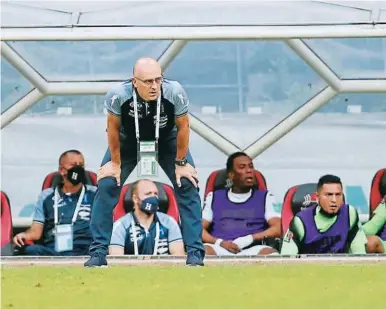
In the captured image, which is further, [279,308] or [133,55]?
[133,55]

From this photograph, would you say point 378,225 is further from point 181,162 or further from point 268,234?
point 181,162

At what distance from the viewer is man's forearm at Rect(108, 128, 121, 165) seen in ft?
35.4

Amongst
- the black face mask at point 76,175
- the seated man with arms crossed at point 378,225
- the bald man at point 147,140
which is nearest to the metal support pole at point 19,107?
the black face mask at point 76,175

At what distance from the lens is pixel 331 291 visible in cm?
968

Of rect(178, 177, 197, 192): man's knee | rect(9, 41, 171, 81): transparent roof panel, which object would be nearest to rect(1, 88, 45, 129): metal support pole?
rect(9, 41, 171, 81): transparent roof panel

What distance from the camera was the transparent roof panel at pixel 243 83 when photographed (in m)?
16.4

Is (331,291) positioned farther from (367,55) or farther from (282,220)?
(367,55)

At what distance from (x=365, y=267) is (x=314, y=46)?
4.14 meters

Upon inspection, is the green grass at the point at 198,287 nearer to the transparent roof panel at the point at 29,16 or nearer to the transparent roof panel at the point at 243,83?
the transparent roof panel at the point at 29,16

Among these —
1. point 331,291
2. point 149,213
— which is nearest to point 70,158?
point 149,213

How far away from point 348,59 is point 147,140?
457 centimetres

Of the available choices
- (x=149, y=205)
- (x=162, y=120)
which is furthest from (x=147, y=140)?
(x=149, y=205)

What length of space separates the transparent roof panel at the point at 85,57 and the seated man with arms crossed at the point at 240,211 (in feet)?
6.24

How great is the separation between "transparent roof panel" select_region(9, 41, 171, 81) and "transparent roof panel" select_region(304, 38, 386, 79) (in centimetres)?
152
